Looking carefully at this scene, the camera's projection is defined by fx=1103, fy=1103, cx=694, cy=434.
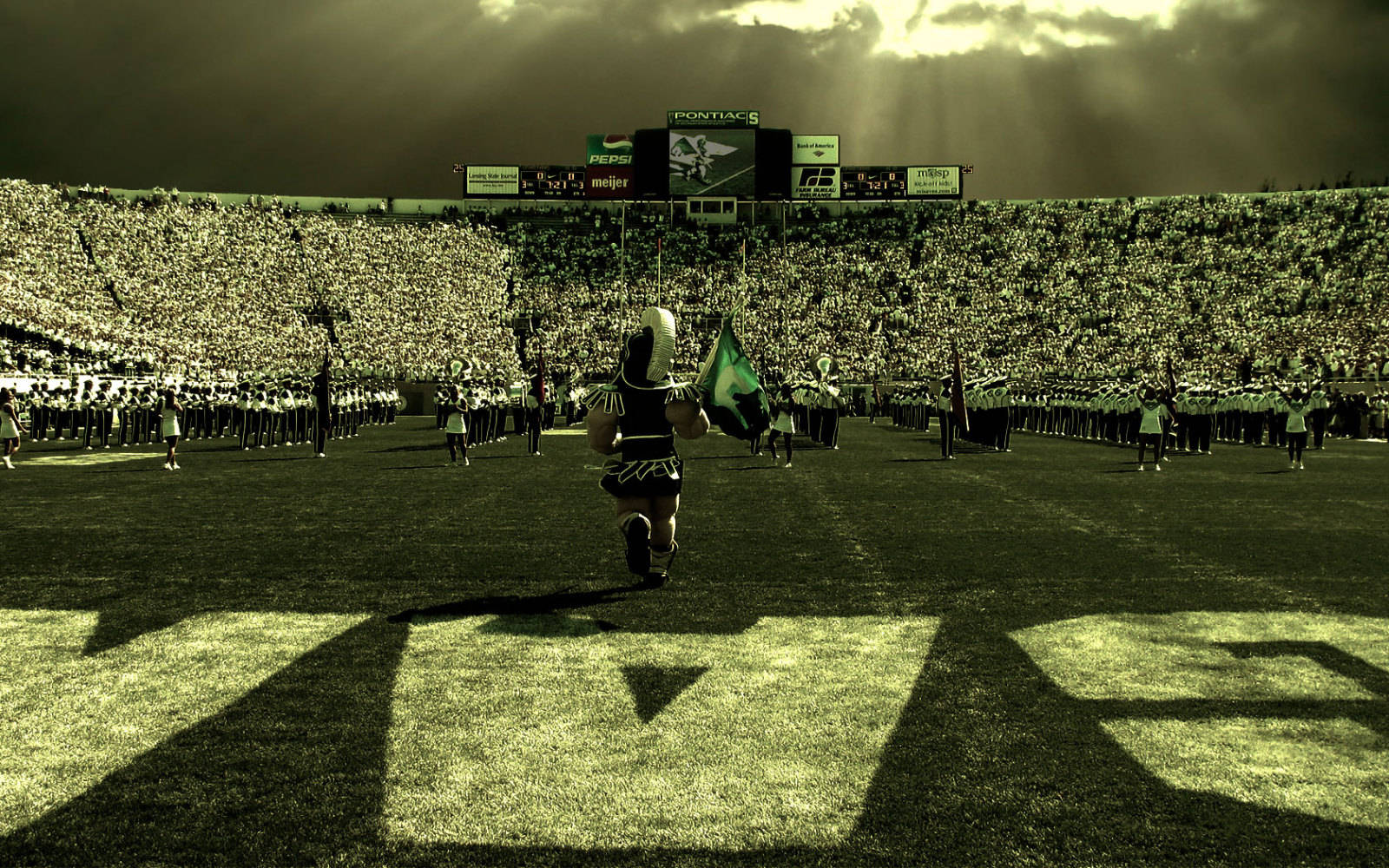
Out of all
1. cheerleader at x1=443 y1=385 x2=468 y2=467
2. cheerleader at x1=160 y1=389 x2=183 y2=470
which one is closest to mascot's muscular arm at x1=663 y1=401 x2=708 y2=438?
cheerleader at x1=443 y1=385 x2=468 y2=467

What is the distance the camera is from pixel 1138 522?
11.6m

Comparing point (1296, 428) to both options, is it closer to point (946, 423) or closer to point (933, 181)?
point (946, 423)

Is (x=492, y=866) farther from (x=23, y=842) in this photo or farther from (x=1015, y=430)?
(x=1015, y=430)

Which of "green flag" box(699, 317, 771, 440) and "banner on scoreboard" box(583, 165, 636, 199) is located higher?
Result: "banner on scoreboard" box(583, 165, 636, 199)

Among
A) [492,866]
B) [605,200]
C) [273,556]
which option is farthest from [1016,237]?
[492,866]

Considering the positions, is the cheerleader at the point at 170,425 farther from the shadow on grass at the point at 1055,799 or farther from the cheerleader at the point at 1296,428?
the cheerleader at the point at 1296,428

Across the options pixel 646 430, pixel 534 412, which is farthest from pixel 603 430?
pixel 534 412

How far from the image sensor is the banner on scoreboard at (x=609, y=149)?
6688cm

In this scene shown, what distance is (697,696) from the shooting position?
202 inches

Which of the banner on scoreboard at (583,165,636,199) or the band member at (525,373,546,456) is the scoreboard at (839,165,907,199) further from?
the band member at (525,373,546,456)

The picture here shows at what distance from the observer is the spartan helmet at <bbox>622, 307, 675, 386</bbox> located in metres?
7.61

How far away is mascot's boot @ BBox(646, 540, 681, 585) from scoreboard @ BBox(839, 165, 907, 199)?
62675mm

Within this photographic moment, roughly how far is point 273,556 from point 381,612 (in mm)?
2745

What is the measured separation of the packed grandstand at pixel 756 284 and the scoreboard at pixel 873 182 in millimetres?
1803
